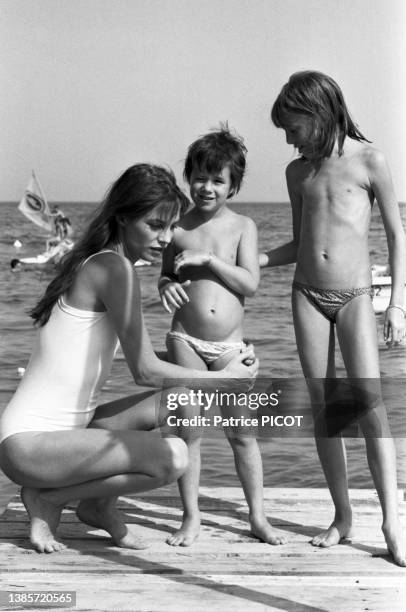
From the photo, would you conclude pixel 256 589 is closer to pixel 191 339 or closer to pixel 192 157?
pixel 191 339

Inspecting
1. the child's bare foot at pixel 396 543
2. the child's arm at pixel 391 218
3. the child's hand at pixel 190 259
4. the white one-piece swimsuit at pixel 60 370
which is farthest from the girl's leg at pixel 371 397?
the white one-piece swimsuit at pixel 60 370

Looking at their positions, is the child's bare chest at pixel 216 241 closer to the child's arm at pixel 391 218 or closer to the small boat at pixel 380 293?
the child's arm at pixel 391 218

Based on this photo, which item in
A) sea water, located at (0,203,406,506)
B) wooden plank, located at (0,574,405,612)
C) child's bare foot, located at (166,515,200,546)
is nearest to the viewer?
wooden plank, located at (0,574,405,612)

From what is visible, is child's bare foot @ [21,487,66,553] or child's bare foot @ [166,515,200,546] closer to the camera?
child's bare foot @ [21,487,66,553]

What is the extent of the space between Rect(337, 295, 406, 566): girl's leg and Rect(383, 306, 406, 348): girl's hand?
0.41 ft

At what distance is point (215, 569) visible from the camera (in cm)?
286

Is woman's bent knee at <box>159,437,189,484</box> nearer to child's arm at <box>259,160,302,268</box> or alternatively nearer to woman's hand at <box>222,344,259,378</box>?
woman's hand at <box>222,344,259,378</box>

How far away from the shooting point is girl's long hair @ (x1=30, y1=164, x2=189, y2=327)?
2.81 meters

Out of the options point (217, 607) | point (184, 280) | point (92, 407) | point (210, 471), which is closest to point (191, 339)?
point (184, 280)

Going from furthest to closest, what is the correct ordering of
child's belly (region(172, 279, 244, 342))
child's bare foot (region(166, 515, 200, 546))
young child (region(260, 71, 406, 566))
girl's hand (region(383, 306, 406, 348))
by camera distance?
child's belly (region(172, 279, 244, 342)) → child's bare foot (region(166, 515, 200, 546)) → young child (region(260, 71, 406, 566)) → girl's hand (region(383, 306, 406, 348))

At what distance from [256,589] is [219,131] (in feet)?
4.85

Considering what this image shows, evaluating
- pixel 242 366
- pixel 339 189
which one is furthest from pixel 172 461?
pixel 339 189

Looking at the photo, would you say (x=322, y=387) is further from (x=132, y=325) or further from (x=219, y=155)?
(x=219, y=155)
